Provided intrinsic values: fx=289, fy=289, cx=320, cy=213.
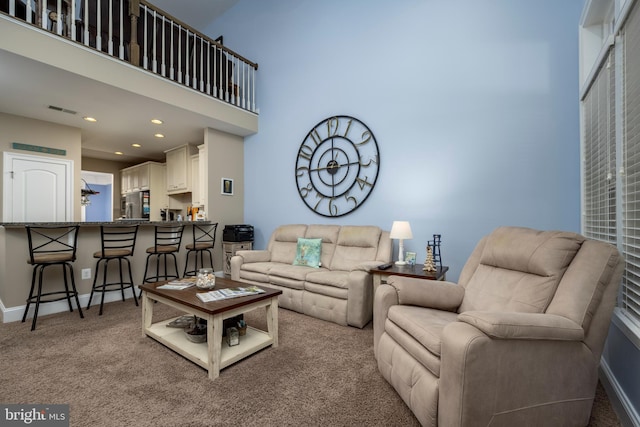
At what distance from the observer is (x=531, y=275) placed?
1.77 m

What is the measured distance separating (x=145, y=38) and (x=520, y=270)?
4.65 meters

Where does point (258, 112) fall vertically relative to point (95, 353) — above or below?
above

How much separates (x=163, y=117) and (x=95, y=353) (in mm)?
3167

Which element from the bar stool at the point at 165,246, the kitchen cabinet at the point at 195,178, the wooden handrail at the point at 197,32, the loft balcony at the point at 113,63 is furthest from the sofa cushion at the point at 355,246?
the wooden handrail at the point at 197,32

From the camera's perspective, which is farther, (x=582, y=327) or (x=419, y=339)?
(x=419, y=339)

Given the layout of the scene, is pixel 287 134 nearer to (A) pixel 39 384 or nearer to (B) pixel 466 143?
(B) pixel 466 143

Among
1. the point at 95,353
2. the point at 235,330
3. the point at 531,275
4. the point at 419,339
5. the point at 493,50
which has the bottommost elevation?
the point at 95,353

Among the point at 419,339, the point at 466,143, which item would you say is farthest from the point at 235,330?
the point at 466,143

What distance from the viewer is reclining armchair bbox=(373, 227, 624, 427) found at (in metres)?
1.24

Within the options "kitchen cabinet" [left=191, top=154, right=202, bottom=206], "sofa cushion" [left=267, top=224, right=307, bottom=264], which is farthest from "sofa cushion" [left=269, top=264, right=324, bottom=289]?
"kitchen cabinet" [left=191, top=154, right=202, bottom=206]

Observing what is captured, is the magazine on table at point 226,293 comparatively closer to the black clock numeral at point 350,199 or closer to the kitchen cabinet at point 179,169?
the black clock numeral at point 350,199

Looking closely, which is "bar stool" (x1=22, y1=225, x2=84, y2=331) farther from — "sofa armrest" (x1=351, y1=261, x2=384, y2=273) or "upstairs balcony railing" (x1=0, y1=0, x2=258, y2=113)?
"sofa armrest" (x1=351, y1=261, x2=384, y2=273)

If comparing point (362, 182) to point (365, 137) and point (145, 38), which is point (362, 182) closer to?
point (365, 137)

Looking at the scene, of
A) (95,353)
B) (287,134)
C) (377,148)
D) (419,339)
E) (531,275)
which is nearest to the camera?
(419,339)
